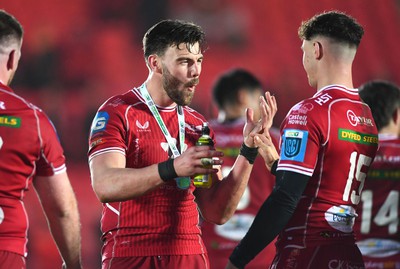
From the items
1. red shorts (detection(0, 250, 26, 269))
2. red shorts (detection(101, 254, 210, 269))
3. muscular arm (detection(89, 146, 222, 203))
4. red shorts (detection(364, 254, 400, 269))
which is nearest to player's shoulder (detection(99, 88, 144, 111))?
muscular arm (detection(89, 146, 222, 203))

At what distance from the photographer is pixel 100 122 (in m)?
4.38

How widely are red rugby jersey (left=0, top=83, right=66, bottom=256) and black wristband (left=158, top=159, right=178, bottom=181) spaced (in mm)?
584

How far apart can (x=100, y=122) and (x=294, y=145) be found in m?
1.13

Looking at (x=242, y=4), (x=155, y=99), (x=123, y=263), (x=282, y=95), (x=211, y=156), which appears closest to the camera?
(x=211, y=156)

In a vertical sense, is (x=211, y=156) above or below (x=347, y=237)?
above

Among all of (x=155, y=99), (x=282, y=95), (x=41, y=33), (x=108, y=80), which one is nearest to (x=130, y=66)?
(x=108, y=80)

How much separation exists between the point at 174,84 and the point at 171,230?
0.87m

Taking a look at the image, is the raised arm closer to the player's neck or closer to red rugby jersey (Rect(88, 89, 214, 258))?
red rugby jersey (Rect(88, 89, 214, 258))

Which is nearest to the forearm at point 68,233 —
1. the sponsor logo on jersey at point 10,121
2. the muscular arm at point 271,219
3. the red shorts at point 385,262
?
the sponsor logo on jersey at point 10,121

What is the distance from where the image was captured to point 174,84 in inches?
179

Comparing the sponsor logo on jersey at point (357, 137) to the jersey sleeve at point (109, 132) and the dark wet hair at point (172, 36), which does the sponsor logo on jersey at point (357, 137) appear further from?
the jersey sleeve at point (109, 132)

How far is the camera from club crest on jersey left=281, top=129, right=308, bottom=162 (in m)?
4.04

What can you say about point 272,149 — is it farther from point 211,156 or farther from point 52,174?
point 52,174

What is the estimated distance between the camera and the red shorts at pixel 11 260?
13.1 feet
